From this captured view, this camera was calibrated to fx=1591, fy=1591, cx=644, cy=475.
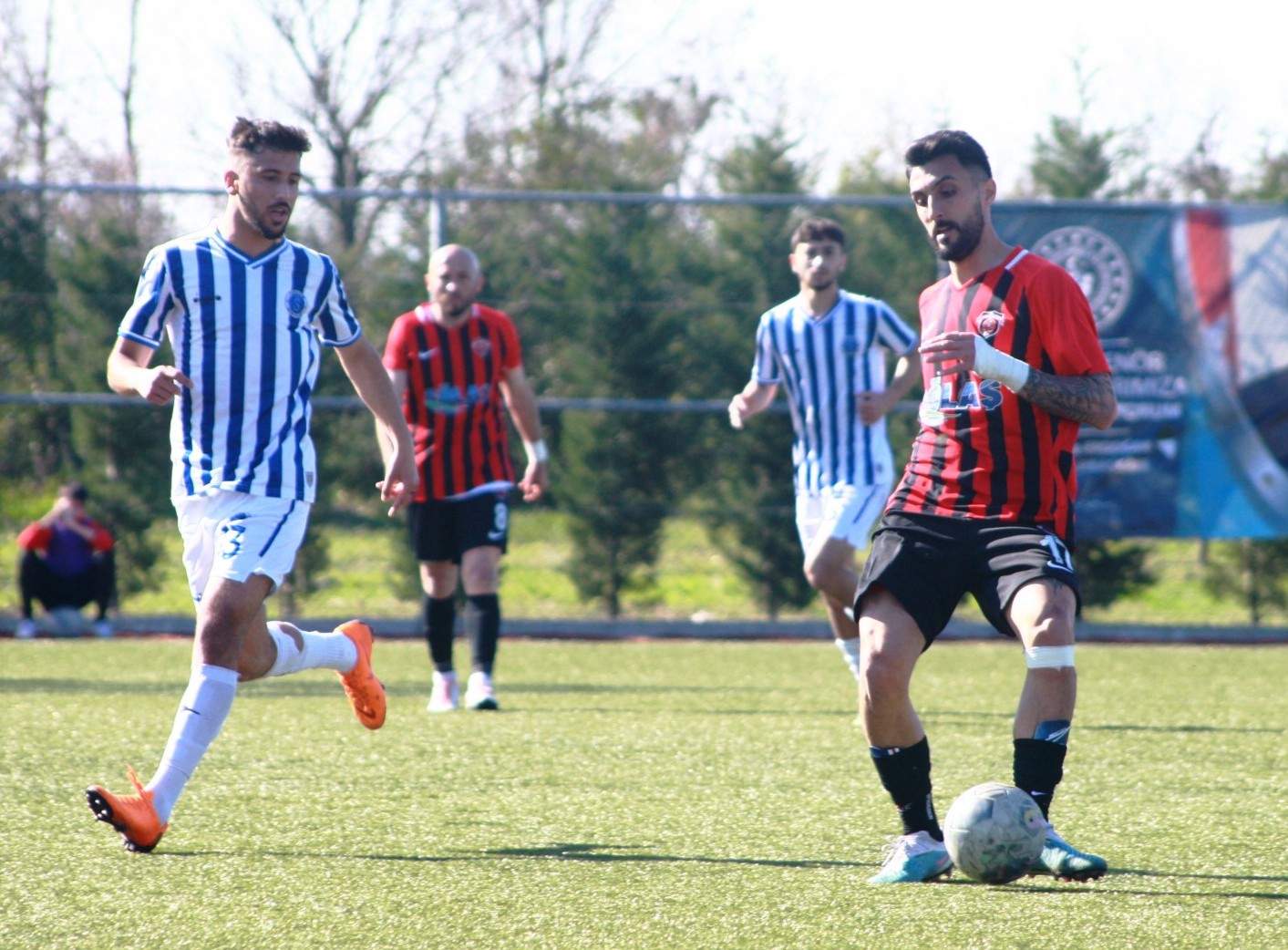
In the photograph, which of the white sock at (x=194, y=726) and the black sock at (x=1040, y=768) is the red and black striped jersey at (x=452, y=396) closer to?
the white sock at (x=194, y=726)

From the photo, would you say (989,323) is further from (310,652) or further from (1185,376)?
(1185,376)

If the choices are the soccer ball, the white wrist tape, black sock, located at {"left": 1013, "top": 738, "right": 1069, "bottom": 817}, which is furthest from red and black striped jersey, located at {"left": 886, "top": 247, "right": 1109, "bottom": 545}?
the soccer ball

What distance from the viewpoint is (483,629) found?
7.34 meters

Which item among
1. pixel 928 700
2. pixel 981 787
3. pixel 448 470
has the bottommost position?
pixel 928 700

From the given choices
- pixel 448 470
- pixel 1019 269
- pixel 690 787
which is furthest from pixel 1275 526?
pixel 1019 269

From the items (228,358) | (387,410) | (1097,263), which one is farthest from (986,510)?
(1097,263)

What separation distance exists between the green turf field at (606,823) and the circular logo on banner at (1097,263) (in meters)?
3.29

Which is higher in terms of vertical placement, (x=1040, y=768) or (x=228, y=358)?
(x=228, y=358)

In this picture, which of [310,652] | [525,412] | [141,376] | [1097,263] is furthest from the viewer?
[1097,263]

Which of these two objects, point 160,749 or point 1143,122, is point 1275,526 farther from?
point 1143,122

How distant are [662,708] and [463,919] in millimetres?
4113

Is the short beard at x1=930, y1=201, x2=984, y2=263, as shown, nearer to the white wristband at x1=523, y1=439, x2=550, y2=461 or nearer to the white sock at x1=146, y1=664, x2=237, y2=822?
the white sock at x1=146, y1=664, x2=237, y2=822

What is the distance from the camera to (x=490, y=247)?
11.2 metres

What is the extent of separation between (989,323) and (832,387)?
321cm
